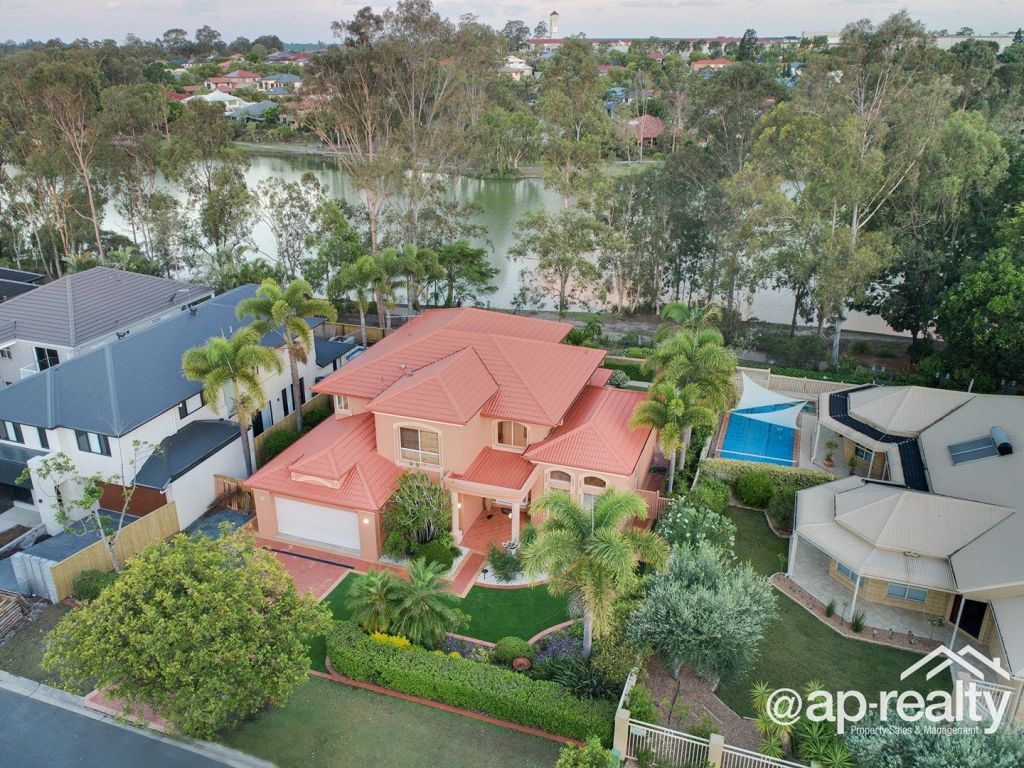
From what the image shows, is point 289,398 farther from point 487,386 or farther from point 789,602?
point 789,602

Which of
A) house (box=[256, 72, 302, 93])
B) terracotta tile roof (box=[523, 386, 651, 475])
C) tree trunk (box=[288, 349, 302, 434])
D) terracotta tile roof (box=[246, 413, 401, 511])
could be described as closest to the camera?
terracotta tile roof (box=[246, 413, 401, 511])

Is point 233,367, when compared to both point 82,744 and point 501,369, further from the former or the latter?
point 82,744

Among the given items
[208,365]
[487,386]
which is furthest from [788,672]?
[208,365]

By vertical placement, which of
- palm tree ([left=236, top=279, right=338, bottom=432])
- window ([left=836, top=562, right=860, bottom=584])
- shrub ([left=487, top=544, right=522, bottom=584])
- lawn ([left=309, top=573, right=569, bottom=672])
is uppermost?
palm tree ([left=236, top=279, right=338, bottom=432])

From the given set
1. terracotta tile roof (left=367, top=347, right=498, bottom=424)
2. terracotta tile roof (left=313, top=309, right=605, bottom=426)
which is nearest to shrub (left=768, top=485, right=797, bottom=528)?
terracotta tile roof (left=313, top=309, right=605, bottom=426)

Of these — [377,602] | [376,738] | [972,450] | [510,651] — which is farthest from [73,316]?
[972,450]

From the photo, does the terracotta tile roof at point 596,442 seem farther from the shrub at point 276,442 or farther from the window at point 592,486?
the shrub at point 276,442

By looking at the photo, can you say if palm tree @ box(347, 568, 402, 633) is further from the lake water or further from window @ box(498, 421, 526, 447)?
the lake water
